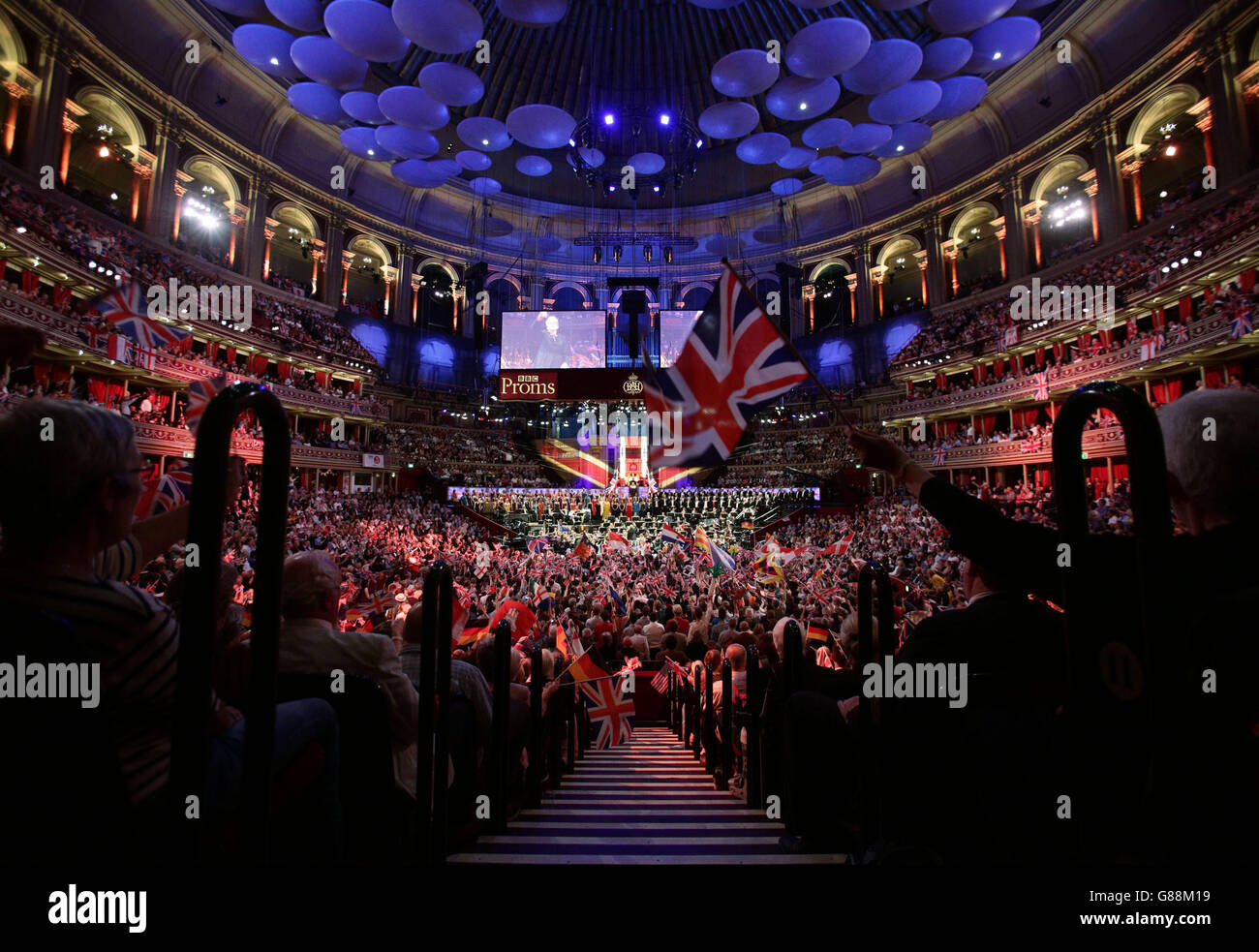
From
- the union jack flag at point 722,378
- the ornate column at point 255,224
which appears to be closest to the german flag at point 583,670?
the union jack flag at point 722,378

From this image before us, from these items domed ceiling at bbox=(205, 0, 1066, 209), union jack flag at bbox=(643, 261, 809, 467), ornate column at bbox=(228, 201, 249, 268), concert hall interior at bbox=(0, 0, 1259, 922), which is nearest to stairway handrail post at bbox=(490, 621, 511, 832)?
concert hall interior at bbox=(0, 0, 1259, 922)

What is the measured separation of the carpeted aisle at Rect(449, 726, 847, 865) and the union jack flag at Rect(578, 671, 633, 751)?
624 millimetres

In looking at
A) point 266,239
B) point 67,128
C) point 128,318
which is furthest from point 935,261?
point 67,128

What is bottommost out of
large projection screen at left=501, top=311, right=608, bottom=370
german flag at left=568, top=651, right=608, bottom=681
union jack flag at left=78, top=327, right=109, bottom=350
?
german flag at left=568, top=651, right=608, bottom=681

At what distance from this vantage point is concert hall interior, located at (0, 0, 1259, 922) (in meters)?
1.21

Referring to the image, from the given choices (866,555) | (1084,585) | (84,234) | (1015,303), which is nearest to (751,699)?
(1084,585)

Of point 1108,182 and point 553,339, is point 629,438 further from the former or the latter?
point 1108,182

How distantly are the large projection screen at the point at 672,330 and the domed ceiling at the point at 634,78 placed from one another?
24.7 ft

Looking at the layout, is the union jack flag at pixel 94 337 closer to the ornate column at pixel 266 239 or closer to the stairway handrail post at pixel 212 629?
the ornate column at pixel 266 239

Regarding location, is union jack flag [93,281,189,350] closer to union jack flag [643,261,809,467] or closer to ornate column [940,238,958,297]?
union jack flag [643,261,809,467]

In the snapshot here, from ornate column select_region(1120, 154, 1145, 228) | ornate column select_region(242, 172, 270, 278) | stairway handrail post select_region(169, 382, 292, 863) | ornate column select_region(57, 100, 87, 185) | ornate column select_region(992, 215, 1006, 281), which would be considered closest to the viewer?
stairway handrail post select_region(169, 382, 292, 863)

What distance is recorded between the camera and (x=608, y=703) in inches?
238

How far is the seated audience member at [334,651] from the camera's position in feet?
7.38

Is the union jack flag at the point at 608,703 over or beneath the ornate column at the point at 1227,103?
beneath
